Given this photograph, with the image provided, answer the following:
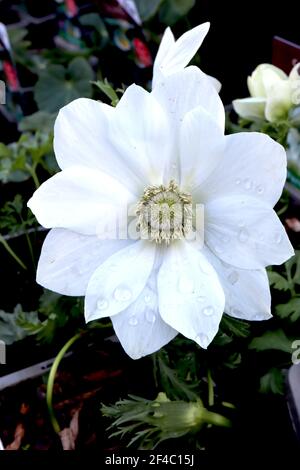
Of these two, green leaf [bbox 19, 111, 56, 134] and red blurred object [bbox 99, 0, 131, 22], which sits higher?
red blurred object [bbox 99, 0, 131, 22]

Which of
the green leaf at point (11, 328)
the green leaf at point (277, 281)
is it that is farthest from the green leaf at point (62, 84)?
the green leaf at point (277, 281)

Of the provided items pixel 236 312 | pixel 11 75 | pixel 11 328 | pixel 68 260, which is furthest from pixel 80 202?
pixel 11 75

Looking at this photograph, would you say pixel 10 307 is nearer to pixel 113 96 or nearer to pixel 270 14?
pixel 113 96

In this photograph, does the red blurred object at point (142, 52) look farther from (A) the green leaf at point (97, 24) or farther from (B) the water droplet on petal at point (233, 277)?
(B) the water droplet on petal at point (233, 277)

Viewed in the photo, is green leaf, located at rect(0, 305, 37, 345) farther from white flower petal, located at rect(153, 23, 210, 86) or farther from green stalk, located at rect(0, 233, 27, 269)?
white flower petal, located at rect(153, 23, 210, 86)

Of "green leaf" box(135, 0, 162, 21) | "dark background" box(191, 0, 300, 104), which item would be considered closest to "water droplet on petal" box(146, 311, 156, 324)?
"dark background" box(191, 0, 300, 104)

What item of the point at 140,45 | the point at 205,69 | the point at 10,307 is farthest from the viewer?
the point at 205,69
